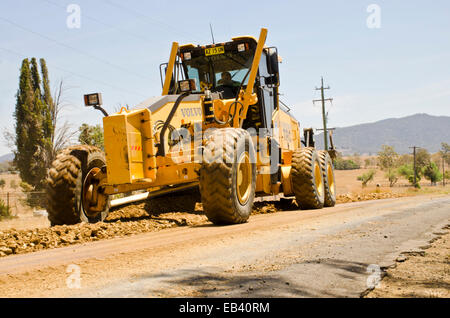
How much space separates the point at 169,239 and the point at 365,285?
3108mm

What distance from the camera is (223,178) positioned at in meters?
7.35

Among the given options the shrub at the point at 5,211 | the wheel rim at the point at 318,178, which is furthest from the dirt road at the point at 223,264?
the shrub at the point at 5,211

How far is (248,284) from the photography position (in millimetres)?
3617

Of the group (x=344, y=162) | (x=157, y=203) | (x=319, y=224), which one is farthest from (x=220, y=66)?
(x=344, y=162)

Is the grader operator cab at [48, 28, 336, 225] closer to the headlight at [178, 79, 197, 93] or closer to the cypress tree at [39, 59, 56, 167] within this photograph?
the headlight at [178, 79, 197, 93]

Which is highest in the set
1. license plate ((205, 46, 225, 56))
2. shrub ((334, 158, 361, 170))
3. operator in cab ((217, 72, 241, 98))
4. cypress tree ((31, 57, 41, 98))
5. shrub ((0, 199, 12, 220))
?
cypress tree ((31, 57, 41, 98))

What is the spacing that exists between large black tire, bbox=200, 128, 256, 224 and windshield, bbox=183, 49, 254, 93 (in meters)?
2.92

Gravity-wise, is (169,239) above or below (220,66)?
below

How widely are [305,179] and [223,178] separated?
4185 millimetres

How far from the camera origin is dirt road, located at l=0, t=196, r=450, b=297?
3529 mm

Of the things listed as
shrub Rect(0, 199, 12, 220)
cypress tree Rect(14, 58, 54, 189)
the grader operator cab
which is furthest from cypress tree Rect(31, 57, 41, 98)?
the grader operator cab

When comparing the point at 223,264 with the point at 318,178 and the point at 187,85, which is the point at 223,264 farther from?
the point at 318,178

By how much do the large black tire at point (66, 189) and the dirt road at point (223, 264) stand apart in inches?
92.5

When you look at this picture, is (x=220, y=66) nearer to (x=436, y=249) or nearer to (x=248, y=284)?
(x=436, y=249)
